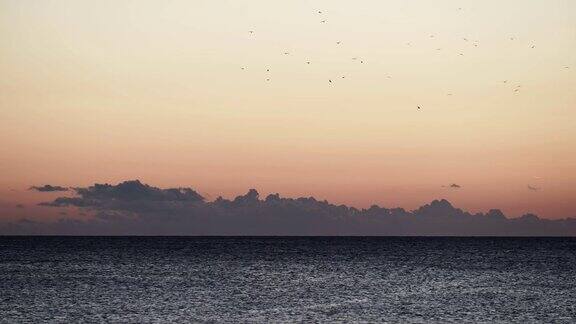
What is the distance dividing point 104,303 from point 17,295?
8490mm

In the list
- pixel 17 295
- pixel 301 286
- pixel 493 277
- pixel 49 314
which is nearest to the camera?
pixel 49 314

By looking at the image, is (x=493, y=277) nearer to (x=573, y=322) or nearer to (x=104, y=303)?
(x=573, y=322)

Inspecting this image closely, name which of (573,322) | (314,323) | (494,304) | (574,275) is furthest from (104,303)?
(574,275)

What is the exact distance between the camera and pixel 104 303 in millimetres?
47000

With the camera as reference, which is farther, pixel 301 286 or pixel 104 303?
pixel 301 286

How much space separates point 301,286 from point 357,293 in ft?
25.1

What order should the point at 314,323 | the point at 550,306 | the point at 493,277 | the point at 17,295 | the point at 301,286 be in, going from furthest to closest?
1. the point at 493,277
2. the point at 301,286
3. the point at 17,295
4. the point at 550,306
5. the point at 314,323

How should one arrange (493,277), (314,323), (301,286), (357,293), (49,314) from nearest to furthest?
(314,323), (49,314), (357,293), (301,286), (493,277)

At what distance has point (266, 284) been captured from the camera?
212 ft

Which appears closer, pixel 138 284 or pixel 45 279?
pixel 138 284

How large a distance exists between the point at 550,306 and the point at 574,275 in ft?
124

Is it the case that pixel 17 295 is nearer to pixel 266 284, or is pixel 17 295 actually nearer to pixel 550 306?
pixel 266 284

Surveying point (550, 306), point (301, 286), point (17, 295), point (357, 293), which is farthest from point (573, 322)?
point (17, 295)

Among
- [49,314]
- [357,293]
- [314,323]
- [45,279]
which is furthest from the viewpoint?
[45,279]
